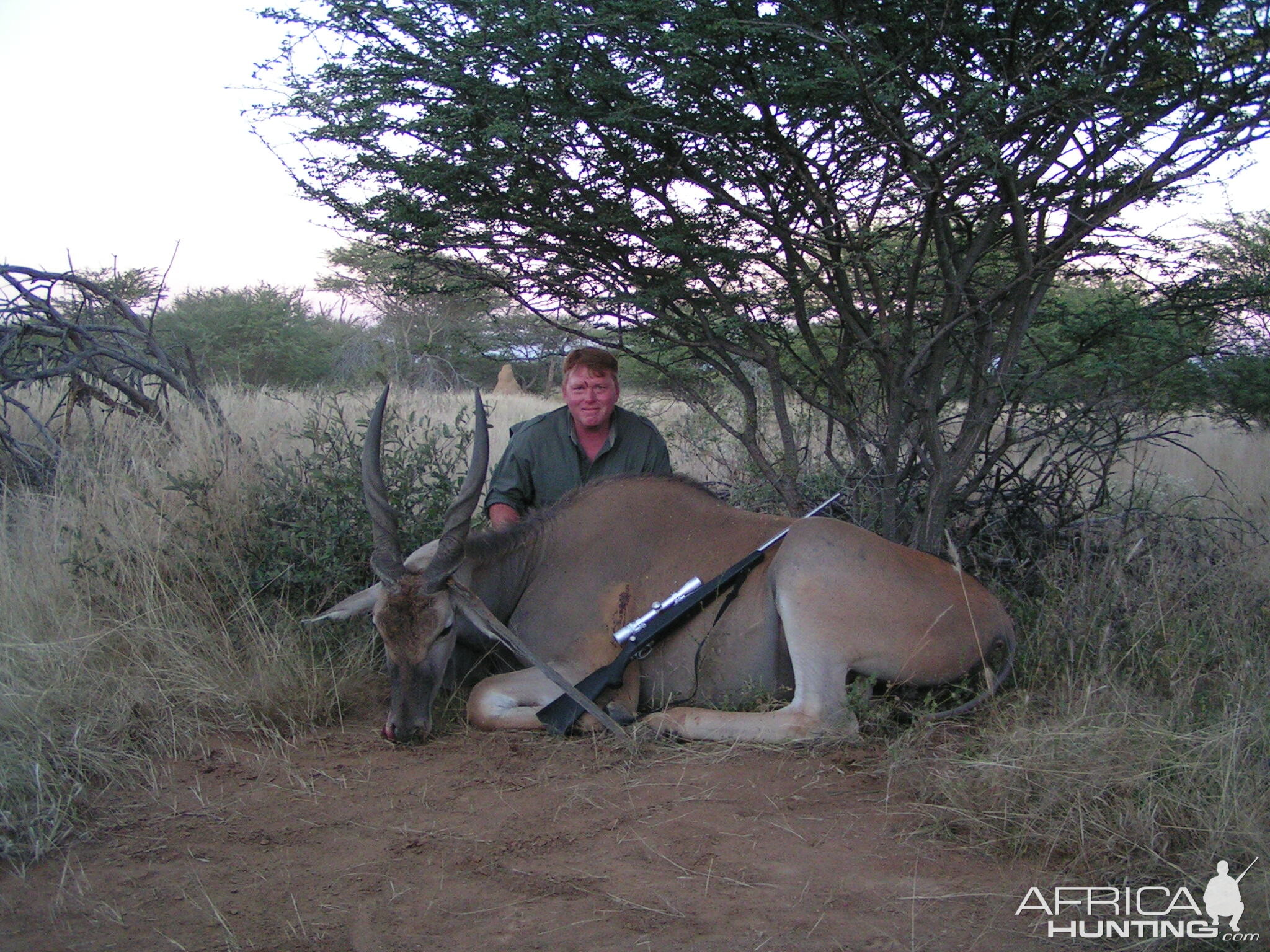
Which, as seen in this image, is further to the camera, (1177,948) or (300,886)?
(300,886)

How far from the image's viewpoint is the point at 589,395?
5289 mm

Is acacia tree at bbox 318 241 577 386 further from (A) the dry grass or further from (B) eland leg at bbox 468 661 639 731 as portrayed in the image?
(B) eland leg at bbox 468 661 639 731

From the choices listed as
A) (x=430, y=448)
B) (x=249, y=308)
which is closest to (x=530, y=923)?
(x=430, y=448)

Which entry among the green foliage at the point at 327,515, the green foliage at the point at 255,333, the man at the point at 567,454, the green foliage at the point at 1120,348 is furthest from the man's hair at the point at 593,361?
the green foliage at the point at 255,333

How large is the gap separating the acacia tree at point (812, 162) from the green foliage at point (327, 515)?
115cm

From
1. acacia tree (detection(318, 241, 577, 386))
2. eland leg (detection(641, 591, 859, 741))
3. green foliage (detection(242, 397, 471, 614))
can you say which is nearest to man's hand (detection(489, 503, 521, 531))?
green foliage (detection(242, 397, 471, 614))

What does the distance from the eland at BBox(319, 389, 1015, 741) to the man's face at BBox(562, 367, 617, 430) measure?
60 centimetres

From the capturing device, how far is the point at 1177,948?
2.51 m

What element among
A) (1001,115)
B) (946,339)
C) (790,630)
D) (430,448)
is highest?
(1001,115)

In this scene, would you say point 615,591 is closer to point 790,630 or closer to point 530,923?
point 790,630

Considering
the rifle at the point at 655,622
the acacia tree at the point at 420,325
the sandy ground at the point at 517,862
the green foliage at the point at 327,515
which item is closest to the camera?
the sandy ground at the point at 517,862

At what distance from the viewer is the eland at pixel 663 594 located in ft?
13.5

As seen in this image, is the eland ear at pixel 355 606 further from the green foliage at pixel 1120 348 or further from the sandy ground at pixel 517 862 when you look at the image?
the green foliage at pixel 1120 348

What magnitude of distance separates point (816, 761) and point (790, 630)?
585mm
